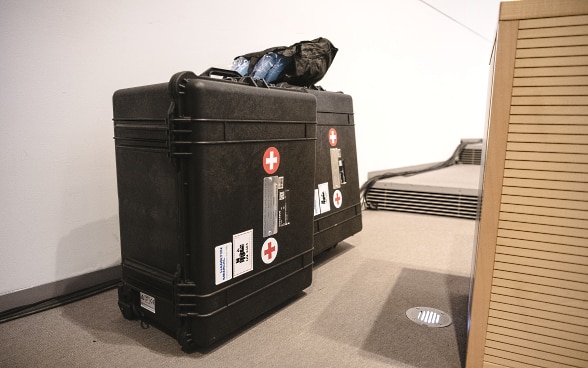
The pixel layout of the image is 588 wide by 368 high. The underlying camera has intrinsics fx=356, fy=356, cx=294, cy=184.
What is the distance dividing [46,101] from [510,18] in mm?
1351

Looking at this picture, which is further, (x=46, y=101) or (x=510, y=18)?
(x=46, y=101)

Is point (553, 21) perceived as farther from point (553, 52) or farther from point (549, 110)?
point (549, 110)

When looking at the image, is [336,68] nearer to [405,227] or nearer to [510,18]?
[405,227]

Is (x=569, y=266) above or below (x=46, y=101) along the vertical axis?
below

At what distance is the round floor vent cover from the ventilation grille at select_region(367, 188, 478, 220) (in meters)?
1.59

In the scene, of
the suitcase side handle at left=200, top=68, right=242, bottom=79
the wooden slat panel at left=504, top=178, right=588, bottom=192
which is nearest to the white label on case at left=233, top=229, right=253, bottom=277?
the suitcase side handle at left=200, top=68, right=242, bottom=79

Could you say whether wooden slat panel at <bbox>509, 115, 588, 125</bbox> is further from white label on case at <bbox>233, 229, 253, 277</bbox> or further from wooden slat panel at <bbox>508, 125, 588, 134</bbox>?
white label on case at <bbox>233, 229, 253, 277</bbox>

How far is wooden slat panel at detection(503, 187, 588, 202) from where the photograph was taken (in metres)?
0.73

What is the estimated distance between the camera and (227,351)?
39.1 inches

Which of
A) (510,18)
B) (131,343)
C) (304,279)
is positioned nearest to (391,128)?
(304,279)

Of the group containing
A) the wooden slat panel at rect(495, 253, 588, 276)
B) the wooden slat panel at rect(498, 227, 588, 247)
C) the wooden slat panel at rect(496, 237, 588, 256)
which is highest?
the wooden slat panel at rect(498, 227, 588, 247)

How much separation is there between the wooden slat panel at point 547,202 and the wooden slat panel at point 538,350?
0.31 metres

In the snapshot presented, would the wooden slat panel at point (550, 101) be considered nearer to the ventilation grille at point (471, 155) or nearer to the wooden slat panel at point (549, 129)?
the wooden slat panel at point (549, 129)

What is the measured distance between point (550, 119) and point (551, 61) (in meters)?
0.12
